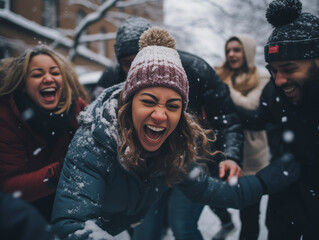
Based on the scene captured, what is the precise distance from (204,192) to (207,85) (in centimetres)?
94

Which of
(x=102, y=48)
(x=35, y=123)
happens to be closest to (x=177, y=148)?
(x=35, y=123)

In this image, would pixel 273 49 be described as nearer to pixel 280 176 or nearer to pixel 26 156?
pixel 280 176

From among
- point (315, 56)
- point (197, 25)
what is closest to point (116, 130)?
point (315, 56)

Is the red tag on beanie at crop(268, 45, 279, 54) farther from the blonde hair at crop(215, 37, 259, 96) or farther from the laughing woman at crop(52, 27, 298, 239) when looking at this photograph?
the blonde hair at crop(215, 37, 259, 96)

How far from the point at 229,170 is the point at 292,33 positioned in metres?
1.14

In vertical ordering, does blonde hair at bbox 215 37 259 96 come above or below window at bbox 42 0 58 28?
below

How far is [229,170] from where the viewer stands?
6.49 ft

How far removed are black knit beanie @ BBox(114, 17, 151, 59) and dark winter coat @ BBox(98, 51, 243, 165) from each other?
461 millimetres

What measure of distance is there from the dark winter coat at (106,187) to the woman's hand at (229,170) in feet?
0.24

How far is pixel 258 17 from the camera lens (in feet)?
23.1

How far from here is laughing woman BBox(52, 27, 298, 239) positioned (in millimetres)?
1368

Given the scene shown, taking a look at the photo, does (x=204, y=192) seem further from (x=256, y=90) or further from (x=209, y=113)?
(x=256, y=90)

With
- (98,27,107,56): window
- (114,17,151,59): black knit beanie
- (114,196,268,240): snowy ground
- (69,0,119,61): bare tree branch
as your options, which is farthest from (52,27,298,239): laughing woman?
(98,27,107,56): window

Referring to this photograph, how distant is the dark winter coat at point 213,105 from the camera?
6.92ft
